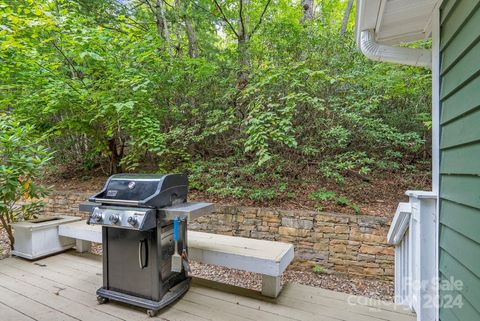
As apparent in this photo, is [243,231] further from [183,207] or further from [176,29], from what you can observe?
[176,29]

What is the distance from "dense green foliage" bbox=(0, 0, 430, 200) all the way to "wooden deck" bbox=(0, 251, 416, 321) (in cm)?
161

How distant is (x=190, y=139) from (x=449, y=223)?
12.3ft

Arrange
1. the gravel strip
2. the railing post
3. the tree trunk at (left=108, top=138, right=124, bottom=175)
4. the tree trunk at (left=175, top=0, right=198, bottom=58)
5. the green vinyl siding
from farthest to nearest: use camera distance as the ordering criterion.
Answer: the tree trunk at (left=175, top=0, right=198, bottom=58) < the tree trunk at (left=108, top=138, right=124, bottom=175) < the gravel strip < the railing post < the green vinyl siding

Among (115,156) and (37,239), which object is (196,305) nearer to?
(37,239)

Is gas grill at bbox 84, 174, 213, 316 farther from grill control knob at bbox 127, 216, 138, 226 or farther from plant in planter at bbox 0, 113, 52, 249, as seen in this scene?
plant in planter at bbox 0, 113, 52, 249

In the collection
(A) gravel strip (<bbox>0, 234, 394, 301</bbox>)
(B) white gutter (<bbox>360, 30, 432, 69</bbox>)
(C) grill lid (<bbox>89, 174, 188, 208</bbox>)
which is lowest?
(A) gravel strip (<bbox>0, 234, 394, 301</bbox>)

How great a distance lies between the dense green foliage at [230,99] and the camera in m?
3.69

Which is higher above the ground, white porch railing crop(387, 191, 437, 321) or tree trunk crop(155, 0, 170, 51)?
tree trunk crop(155, 0, 170, 51)

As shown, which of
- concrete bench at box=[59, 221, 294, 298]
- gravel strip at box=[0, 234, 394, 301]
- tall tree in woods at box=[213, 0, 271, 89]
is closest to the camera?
concrete bench at box=[59, 221, 294, 298]

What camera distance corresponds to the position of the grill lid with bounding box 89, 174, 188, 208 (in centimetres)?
185

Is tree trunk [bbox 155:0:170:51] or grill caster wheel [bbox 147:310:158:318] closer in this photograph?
grill caster wheel [bbox 147:310:158:318]

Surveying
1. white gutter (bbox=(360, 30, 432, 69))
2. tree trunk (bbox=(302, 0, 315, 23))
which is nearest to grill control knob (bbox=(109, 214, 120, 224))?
white gutter (bbox=(360, 30, 432, 69))

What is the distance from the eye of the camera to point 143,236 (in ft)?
6.24

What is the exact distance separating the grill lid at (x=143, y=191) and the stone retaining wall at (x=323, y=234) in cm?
164
